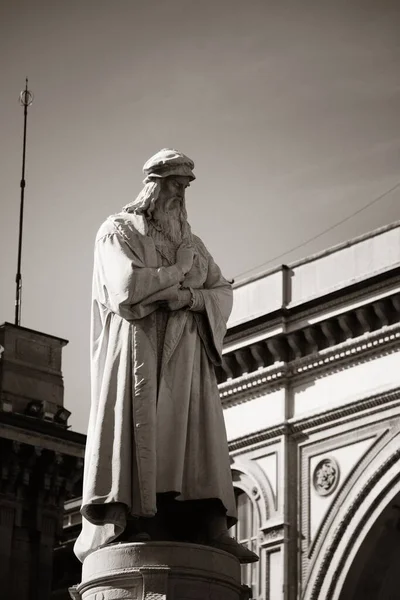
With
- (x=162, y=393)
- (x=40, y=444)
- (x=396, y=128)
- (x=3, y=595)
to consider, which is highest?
(x=396, y=128)

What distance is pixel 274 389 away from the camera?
37938 mm

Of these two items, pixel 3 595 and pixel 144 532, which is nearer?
pixel 144 532

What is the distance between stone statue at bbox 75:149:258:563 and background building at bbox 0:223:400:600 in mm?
21079

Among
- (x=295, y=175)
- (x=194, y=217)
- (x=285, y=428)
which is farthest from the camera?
(x=285, y=428)

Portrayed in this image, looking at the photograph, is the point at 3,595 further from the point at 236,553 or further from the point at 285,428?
the point at 236,553

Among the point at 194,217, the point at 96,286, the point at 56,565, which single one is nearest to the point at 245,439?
the point at 56,565

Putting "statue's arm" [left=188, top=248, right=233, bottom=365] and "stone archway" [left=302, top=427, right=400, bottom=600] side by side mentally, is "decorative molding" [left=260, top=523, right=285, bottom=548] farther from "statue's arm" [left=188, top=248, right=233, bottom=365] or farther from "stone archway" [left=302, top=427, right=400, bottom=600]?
"statue's arm" [left=188, top=248, right=233, bottom=365]

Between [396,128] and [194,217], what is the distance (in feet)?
26.0

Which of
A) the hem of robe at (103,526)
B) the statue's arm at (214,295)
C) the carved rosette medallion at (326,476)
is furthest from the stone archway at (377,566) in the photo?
the hem of robe at (103,526)

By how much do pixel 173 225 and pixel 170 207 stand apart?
0.12 metres

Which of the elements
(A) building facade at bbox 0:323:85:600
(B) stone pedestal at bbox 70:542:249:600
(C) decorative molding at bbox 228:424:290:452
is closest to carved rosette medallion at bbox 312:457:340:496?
(C) decorative molding at bbox 228:424:290:452

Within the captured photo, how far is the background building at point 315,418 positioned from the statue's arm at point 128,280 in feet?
69.6

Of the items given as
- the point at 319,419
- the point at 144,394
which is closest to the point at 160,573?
the point at 144,394

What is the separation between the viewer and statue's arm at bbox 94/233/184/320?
11.3 m
